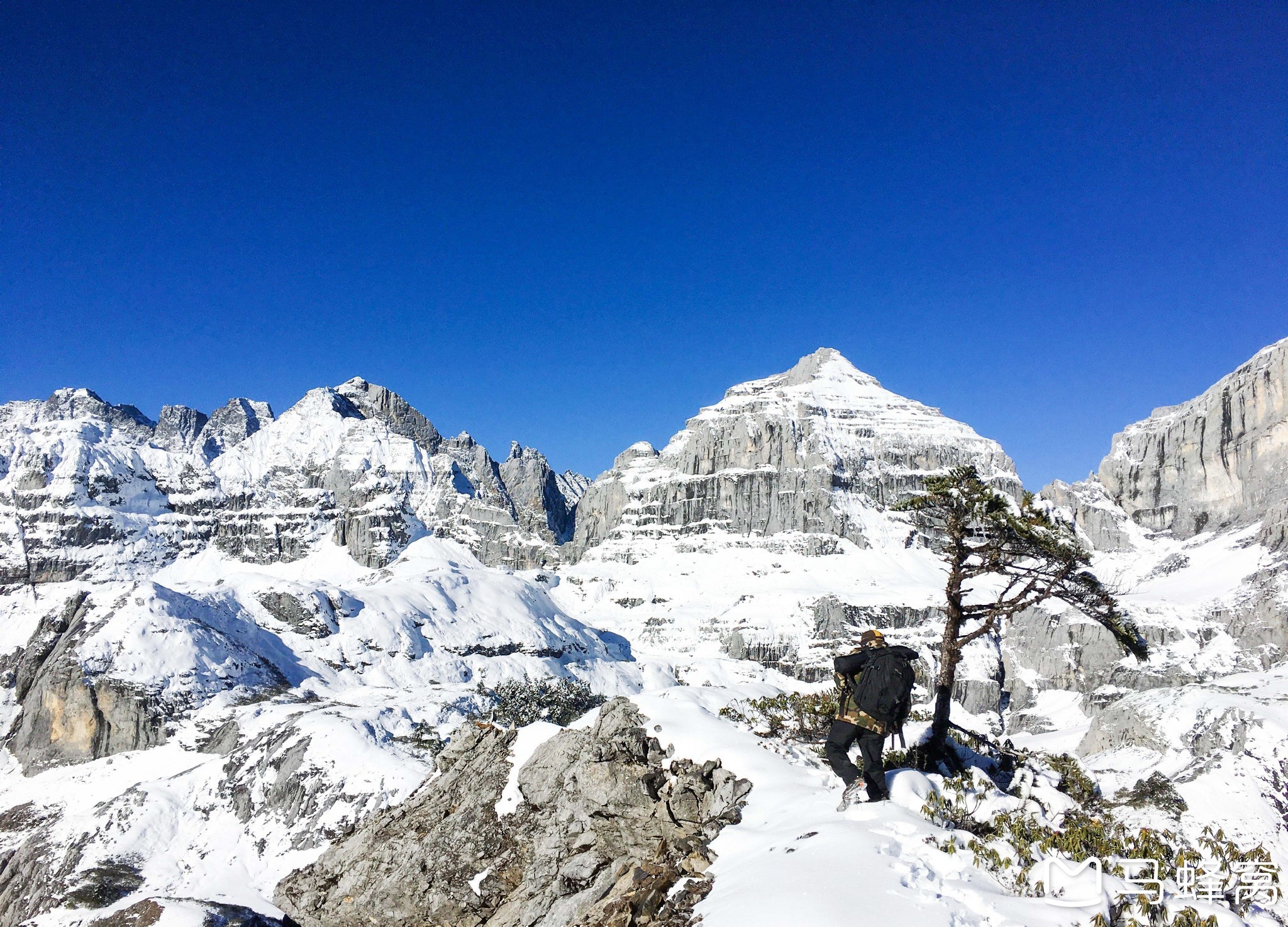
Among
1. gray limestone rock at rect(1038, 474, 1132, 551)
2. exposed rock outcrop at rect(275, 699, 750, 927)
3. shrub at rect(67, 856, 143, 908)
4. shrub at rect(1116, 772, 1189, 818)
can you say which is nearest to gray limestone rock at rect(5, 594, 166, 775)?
shrub at rect(67, 856, 143, 908)

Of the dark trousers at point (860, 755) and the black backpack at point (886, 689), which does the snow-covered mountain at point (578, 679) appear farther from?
the black backpack at point (886, 689)

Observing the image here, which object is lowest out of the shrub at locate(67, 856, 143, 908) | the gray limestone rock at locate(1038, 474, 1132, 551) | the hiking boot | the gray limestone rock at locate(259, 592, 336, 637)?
the shrub at locate(67, 856, 143, 908)

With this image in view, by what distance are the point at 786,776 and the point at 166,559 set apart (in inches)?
8316

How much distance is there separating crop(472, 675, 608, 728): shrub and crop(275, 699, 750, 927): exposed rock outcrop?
35155 mm

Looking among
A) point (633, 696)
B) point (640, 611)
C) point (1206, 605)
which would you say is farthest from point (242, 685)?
point (1206, 605)

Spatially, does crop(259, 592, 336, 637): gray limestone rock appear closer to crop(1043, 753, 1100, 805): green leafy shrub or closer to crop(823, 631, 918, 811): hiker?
crop(1043, 753, 1100, 805): green leafy shrub

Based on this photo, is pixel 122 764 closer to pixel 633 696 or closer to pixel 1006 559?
pixel 633 696

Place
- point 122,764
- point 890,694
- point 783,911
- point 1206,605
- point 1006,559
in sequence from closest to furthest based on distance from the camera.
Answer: point 783,911 < point 890,694 < point 1006,559 < point 122,764 < point 1206,605

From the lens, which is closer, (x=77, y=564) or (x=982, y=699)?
(x=982, y=699)

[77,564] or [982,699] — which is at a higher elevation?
[77,564]

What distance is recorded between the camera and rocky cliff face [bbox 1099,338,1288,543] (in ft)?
484

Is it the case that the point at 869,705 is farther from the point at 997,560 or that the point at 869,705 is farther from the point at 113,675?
the point at 113,675

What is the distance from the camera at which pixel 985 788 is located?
38.4ft

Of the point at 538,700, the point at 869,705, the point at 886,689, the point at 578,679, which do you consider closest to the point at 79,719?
the point at 538,700
